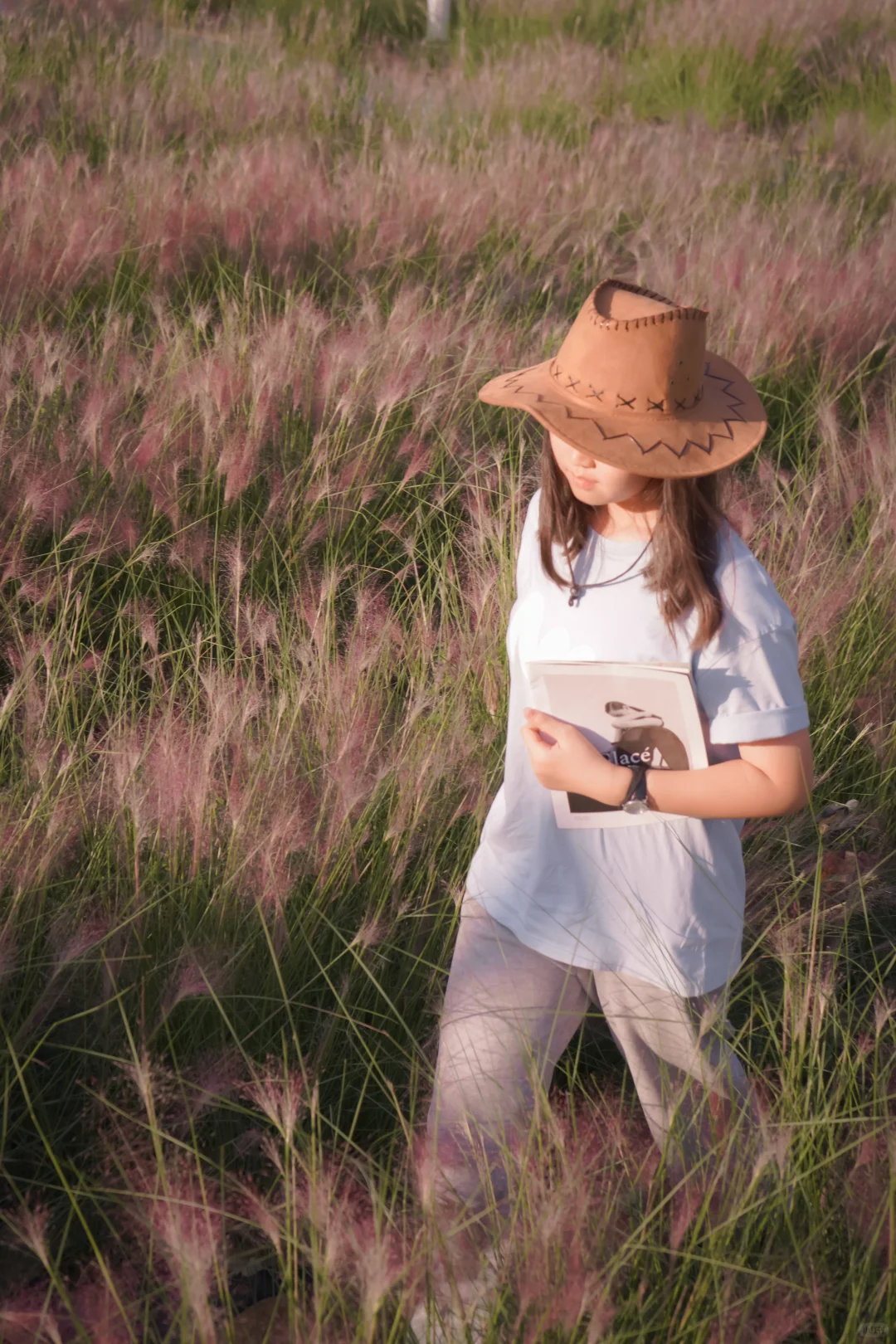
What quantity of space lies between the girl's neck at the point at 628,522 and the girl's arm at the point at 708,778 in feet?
0.87

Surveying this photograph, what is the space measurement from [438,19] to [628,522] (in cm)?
894

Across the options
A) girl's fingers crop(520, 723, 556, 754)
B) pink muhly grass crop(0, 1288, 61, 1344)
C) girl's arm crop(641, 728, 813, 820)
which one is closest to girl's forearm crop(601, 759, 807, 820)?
girl's arm crop(641, 728, 813, 820)

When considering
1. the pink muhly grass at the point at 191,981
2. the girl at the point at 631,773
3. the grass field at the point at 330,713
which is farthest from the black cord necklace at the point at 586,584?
the pink muhly grass at the point at 191,981

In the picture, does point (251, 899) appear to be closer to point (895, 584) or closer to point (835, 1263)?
point (835, 1263)

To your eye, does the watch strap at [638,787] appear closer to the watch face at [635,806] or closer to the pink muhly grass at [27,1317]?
the watch face at [635,806]

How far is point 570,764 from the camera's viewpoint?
4.68 ft

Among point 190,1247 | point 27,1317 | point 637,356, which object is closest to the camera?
point 190,1247

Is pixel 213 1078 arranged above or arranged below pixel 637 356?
below

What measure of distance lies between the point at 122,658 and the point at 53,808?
574mm

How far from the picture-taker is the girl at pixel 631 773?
4.49 ft

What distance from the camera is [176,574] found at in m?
2.43

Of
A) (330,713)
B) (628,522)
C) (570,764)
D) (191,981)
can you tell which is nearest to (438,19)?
(330,713)

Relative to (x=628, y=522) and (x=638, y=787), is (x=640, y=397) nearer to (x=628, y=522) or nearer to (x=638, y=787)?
(x=628, y=522)

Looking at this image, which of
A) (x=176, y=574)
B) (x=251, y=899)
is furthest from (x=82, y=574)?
(x=251, y=899)
